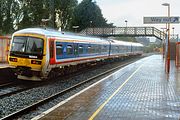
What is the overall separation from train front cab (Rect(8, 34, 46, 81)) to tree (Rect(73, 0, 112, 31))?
174 ft

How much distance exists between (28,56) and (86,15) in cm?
5714

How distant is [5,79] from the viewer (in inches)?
875

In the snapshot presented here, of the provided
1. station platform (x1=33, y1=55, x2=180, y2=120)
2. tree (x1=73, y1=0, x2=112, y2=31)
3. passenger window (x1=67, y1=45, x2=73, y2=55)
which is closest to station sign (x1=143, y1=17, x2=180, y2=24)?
passenger window (x1=67, y1=45, x2=73, y2=55)

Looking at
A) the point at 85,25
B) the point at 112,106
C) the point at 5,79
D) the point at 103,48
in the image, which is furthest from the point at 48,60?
the point at 85,25

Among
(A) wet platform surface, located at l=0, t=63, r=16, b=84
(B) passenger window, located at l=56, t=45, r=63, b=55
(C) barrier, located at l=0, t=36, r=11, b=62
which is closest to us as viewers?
(A) wet platform surface, located at l=0, t=63, r=16, b=84

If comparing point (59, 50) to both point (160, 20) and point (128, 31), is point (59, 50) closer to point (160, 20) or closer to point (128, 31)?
point (160, 20)

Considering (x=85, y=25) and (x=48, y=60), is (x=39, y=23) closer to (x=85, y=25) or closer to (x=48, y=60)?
(x=85, y=25)

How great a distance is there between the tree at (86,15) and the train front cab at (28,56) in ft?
174

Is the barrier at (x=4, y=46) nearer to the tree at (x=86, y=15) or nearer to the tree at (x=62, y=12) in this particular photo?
the tree at (x=62, y=12)

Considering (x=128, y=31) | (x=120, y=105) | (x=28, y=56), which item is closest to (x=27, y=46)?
(x=28, y=56)

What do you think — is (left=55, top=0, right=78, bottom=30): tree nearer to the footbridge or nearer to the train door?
the footbridge

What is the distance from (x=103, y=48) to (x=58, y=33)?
17.5 meters

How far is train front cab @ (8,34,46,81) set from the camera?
68.3 feet

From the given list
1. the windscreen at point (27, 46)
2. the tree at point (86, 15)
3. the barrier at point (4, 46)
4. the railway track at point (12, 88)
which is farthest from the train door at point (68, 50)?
the tree at point (86, 15)
